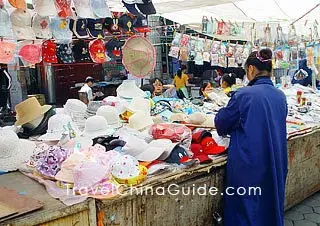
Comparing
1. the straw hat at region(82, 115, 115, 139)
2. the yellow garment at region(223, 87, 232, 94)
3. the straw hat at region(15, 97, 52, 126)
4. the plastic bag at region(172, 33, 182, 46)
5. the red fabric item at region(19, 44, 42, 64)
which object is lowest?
the yellow garment at region(223, 87, 232, 94)

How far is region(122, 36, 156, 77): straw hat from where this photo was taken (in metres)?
4.13

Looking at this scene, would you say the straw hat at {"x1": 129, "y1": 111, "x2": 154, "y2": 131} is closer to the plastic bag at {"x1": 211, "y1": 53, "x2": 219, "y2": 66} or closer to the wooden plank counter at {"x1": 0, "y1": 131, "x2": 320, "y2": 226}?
the wooden plank counter at {"x1": 0, "y1": 131, "x2": 320, "y2": 226}

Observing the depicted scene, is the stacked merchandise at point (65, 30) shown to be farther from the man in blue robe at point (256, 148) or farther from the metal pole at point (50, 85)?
the metal pole at point (50, 85)

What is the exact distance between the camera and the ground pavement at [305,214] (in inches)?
147

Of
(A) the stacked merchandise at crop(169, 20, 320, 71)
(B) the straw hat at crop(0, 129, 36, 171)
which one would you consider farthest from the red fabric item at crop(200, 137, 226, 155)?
(A) the stacked merchandise at crop(169, 20, 320, 71)

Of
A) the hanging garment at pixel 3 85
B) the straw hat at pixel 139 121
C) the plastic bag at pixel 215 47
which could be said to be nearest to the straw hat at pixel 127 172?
the straw hat at pixel 139 121

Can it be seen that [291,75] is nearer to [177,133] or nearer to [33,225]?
[177,133]

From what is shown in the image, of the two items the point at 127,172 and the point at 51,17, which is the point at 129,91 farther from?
the point at 127,172

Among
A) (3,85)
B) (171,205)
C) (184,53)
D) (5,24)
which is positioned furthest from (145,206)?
(3,85)

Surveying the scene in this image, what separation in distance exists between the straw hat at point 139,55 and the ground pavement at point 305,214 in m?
2.21

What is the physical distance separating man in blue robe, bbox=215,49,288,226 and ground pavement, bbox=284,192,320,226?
3.66 feet

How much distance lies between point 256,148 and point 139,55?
77.4 inches

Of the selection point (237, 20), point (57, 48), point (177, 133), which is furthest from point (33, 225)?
point (237, 20)

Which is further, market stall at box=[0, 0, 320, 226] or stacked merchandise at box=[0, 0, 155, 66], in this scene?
stacked merchandise at box=[0, 0, 155, 66]
